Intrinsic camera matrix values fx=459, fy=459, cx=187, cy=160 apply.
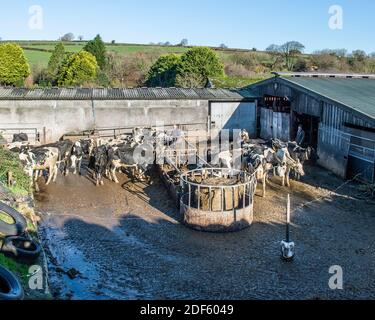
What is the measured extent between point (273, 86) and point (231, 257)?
679 inches

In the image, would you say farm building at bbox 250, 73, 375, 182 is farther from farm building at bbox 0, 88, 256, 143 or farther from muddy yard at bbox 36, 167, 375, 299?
muddy yard at bbox 36, 167, 375, 299

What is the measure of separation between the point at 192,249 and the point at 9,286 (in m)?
4.83

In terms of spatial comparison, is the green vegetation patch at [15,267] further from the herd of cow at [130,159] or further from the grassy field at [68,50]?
the grassy field at [68,50]

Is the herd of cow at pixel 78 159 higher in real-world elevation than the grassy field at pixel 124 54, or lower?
lower

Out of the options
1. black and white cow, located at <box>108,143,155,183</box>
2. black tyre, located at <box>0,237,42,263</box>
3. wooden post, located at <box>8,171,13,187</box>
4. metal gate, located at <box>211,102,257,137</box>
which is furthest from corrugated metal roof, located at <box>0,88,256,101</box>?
black tyre, located at <box>0,237,42,263</box>

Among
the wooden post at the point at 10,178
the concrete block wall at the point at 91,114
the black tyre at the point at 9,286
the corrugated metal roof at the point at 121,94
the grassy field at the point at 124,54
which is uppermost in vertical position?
the grassy field at the point at 124,54

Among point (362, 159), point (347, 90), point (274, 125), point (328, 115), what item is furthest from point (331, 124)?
point (274, 125)

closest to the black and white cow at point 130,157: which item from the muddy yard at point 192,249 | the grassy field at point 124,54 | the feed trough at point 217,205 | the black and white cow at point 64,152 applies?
the muddy yard at point 192,249

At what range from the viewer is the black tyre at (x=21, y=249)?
9.82 meters

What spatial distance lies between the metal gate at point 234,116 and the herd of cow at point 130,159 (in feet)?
28.4

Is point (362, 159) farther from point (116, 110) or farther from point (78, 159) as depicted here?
point (116, 110)

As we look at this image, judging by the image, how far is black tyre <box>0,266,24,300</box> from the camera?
759 centimetres

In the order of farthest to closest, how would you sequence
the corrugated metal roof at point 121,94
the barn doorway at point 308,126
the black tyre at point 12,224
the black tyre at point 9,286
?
the corrugated metal roof at point 121,94
the barn doorway at point 308,126
the black tyre at point 12,224
the black tyre at point 9,286
